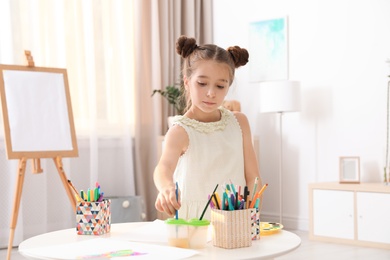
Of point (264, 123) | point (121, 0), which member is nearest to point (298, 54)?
point (264, 123)

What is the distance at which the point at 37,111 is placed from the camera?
3.54 m

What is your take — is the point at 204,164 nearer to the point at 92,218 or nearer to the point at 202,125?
the point at 202,125

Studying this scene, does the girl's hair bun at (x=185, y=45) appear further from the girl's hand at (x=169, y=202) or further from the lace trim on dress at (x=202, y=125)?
the girl's hand at (x=169, y=202)

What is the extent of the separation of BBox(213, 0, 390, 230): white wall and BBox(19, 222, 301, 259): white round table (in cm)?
289

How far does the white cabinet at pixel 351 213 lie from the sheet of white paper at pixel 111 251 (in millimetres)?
2764

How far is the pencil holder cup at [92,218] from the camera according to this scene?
1.61 m

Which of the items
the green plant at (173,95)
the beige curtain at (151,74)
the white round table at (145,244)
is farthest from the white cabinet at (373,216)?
the white round table at (145,244)

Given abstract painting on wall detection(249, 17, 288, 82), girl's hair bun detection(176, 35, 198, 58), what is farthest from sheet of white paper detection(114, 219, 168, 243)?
abstract painting on wall detection(249, 17, 288, 82)

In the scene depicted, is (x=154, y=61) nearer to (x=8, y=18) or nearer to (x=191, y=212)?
(x=8, y=18)

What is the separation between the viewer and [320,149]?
4.55 m

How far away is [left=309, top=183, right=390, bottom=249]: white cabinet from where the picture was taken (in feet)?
12.7

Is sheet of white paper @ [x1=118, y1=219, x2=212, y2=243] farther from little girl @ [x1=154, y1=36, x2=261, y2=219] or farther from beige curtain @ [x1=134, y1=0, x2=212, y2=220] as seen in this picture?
beige curtain @ [x1=134, y1=0, x2=212, y2=220]

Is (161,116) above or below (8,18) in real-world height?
below

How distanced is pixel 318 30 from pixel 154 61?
1293 mm
